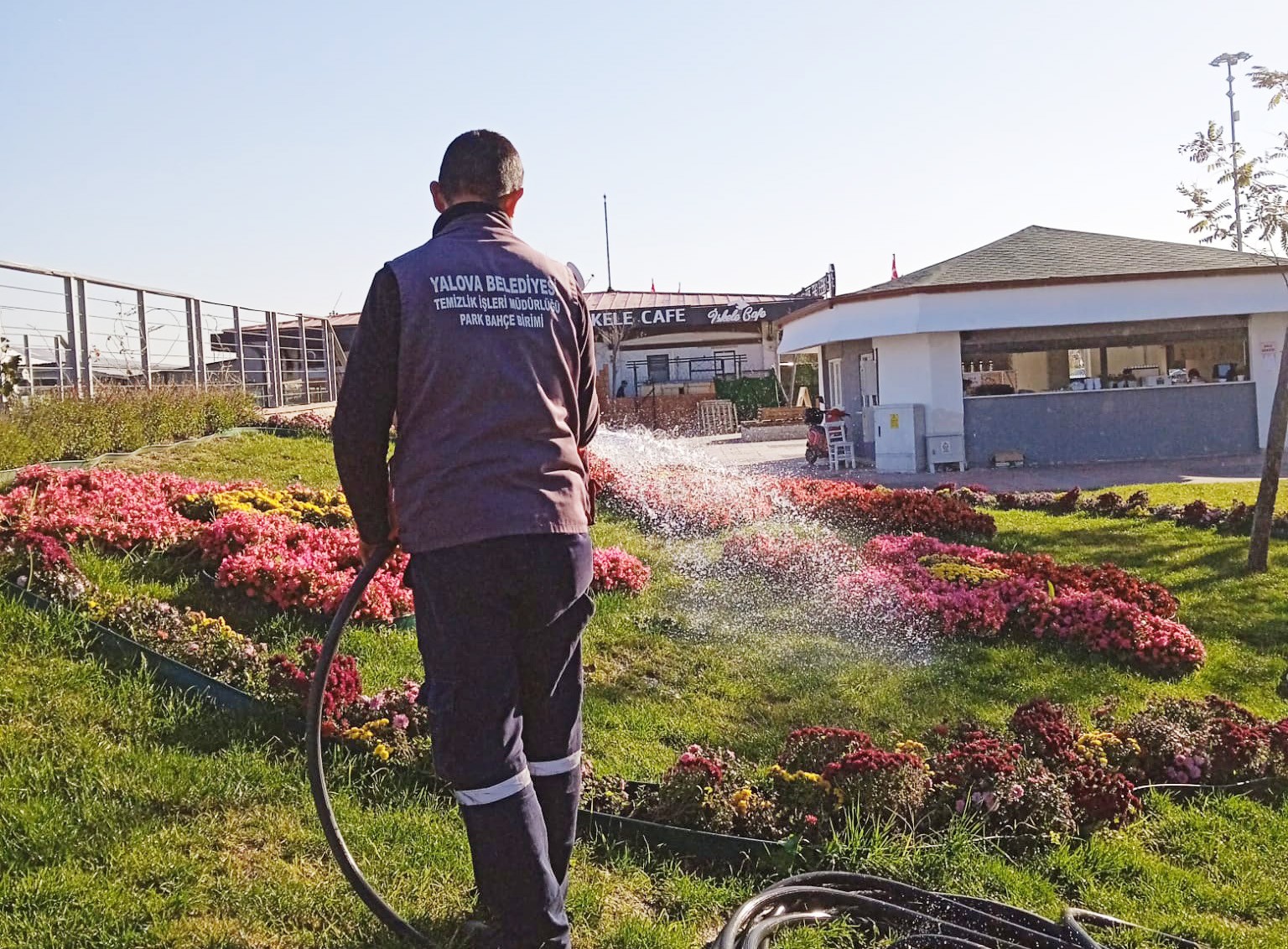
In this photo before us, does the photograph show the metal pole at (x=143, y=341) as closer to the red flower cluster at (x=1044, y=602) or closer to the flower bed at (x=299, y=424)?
the flower bed at (x=299, y=424)

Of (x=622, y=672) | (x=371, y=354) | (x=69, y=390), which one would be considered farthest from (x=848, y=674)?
(x=69, y=390)

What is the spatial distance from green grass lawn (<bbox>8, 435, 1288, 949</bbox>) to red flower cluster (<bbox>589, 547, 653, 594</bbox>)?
85 cm

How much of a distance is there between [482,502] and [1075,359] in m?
20.7

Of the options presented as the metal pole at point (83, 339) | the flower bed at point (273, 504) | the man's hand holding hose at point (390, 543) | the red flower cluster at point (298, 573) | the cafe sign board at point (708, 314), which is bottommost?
the red flower cluster at point (298, 573)

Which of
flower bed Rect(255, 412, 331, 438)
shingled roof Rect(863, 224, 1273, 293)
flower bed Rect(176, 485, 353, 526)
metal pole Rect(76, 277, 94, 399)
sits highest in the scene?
shingled roof Rect(863, 224, 1273, 293)

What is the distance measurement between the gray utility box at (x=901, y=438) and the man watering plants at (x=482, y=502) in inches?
716

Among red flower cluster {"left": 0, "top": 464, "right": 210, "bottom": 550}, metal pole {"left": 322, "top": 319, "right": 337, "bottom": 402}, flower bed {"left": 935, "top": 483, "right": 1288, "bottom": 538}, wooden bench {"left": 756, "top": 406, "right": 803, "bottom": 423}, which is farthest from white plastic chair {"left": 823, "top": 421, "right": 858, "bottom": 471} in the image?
red flower cluster {"left": 0, "top": 464, "right": 210, "bottom": 550}

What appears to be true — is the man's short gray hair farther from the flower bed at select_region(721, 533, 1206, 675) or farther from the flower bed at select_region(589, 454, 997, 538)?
the flower bed at select_region(589, 454, 997, 538)

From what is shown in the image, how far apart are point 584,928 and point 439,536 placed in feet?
4.43

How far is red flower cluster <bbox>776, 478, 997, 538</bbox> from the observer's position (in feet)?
37.7

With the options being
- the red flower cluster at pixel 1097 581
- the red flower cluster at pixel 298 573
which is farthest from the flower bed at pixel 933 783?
the red flower cluster at pixel 1097 581

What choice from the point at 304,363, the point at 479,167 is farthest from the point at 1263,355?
the point at 479,167

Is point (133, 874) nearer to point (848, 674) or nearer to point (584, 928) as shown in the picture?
point (584, 928)

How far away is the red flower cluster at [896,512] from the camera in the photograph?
1150 cm
